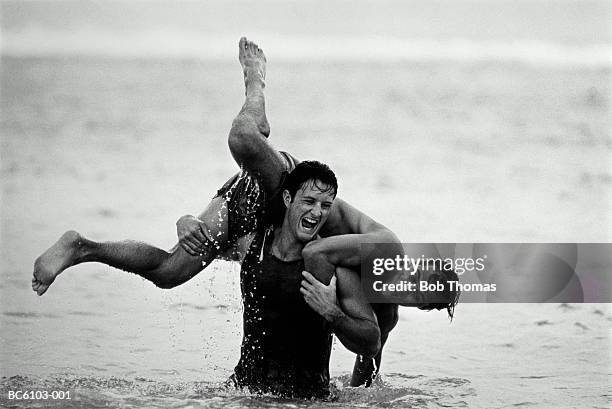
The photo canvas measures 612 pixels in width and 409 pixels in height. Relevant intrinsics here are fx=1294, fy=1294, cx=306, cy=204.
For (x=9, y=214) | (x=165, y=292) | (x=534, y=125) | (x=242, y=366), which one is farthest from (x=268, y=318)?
(x=534, y=125)

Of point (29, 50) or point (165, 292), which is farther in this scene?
point (29, 50)

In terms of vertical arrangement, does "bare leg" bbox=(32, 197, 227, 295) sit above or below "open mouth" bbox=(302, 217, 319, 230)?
below

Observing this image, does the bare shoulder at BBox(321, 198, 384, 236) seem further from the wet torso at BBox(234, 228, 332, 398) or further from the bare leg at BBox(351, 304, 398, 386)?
the bare leg at BBox(351, 304, 398, 386)

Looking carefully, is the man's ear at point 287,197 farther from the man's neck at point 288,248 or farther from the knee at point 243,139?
the knee at point 243,139

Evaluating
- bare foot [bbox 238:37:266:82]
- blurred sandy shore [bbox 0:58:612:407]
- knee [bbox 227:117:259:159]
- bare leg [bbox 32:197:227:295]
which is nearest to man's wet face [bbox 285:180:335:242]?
knee [bbox 227:117:259:159]

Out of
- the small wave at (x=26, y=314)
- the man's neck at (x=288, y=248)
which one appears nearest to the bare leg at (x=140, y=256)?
the man's neck at (x=288, y=248)

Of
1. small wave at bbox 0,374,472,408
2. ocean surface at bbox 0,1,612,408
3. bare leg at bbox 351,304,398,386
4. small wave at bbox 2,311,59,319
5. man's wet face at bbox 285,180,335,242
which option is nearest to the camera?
man's wet face at bbox 285,180,335,242

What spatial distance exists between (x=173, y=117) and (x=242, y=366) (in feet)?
35.4

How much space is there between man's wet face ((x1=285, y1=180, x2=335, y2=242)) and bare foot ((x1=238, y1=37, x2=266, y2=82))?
2.22 ft

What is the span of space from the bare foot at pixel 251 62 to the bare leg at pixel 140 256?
23.8 inches

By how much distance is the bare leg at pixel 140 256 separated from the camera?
572 cm

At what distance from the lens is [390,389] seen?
21.4 feet

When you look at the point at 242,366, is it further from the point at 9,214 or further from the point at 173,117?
the point at 173,117

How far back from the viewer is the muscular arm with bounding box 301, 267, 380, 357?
5.59 metres
